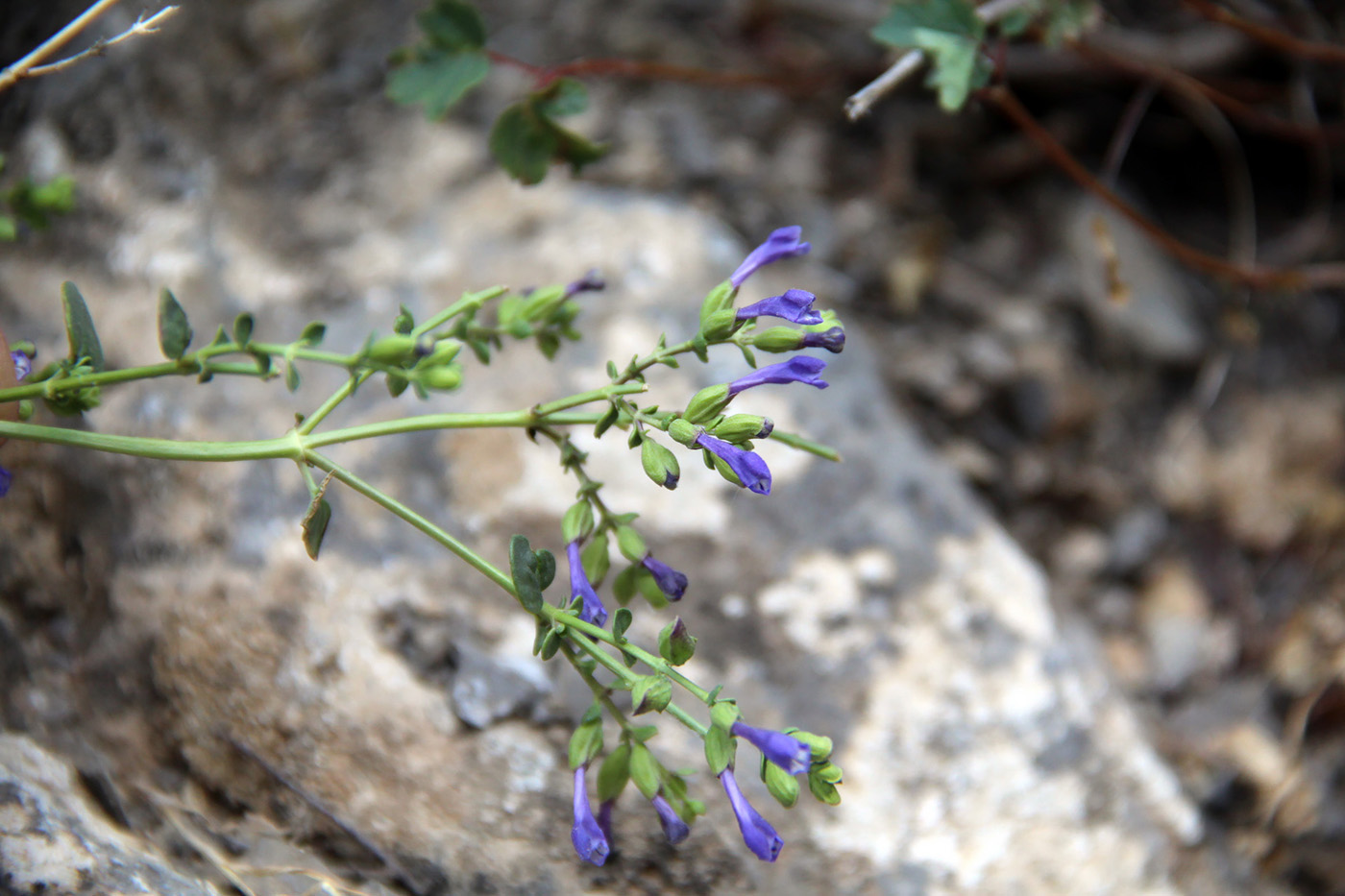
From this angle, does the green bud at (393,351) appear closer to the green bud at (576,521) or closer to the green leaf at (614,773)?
the green bud at (576,521)

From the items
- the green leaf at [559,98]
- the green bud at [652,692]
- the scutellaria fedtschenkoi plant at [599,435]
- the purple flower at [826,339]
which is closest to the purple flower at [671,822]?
the scutellaria fedtschenkoi plant at [599,435]

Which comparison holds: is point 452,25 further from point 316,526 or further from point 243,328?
point 316,526

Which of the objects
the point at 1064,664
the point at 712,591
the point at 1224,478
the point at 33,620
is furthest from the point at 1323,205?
the point at 33,620

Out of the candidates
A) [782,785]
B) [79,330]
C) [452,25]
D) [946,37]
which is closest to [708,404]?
[782,785]

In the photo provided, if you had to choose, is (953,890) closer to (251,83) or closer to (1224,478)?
(1224,478)

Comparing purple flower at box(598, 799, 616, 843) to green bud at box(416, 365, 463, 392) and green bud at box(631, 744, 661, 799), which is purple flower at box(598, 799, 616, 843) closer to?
green bud at box(631, 744, 661, 799)

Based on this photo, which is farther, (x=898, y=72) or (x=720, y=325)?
(x=898, y=72)

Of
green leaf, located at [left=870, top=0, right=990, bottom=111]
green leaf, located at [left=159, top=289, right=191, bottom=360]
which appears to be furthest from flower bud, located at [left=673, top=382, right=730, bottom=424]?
green leaf, located at [left=870, top=0, right=990, bottom=111]
